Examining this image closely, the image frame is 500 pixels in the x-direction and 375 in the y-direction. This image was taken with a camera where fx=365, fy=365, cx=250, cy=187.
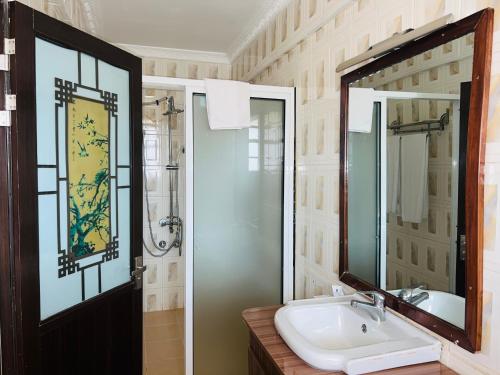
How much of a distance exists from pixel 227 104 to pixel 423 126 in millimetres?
1228

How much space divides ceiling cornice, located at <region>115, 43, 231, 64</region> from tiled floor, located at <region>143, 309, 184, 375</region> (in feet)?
8.84

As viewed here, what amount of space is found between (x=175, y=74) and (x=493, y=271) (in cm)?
346

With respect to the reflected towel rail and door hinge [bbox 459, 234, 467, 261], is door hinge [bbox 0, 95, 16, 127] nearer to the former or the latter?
the reflected towel rail

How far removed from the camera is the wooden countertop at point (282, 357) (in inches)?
47.0

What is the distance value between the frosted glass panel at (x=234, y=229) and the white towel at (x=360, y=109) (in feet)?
2.40

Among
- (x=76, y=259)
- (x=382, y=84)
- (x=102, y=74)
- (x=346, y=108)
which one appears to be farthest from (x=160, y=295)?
(x=382, y=84)

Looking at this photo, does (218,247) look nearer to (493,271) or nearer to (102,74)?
(102,74)

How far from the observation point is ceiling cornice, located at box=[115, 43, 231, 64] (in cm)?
366

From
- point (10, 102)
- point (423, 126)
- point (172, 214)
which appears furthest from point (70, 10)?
point (423, 126)

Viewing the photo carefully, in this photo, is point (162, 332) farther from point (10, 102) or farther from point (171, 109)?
point (10, 102)

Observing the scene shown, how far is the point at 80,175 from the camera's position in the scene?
1763 mm

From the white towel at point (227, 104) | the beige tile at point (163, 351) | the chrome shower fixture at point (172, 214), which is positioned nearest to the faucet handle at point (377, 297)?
the white towel at point (227, 104)

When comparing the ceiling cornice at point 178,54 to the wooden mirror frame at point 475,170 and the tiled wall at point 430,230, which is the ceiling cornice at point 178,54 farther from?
the wooden mirror frame at point 475,170

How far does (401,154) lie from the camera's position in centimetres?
146
